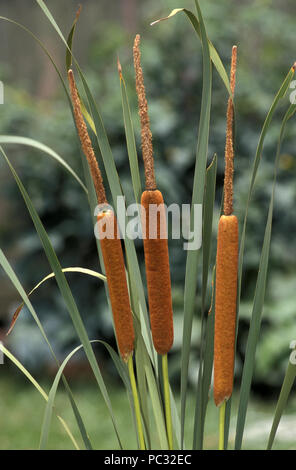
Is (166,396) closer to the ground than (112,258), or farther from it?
closer to the ground

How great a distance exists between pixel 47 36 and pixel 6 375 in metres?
1.98

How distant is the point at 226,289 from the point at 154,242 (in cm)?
9

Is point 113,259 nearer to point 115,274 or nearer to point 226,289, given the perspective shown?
point 115,274

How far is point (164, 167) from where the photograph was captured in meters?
3.04

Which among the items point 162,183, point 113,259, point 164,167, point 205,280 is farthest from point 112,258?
point 164,167

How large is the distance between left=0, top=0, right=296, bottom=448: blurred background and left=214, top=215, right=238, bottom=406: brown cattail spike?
1.95 metres

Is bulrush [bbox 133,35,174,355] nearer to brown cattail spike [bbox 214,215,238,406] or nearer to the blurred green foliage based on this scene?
brown cattail spike [bbox 214,215,238,406]

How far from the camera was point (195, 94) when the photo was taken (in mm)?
3219

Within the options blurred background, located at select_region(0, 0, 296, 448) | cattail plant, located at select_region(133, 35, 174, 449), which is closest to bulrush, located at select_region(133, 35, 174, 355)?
cattail plant, located at select_region(133, 35, 174, 449)

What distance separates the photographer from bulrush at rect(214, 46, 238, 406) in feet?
2.29

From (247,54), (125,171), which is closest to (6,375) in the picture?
(125,171)

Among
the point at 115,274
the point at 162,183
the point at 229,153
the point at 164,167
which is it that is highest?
the point at 164,167

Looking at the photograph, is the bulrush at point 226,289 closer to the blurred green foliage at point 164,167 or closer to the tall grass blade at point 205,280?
the tall grass blade at point 205,280

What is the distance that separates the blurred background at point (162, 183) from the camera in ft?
9.32
